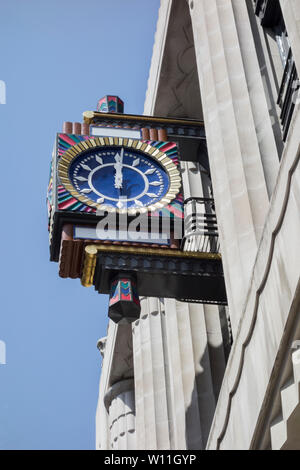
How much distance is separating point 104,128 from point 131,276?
165 inches

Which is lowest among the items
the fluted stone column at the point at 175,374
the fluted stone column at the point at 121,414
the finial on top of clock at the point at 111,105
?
the fluted stone column at the point at 175,374

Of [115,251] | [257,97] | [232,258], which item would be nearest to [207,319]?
[115,251]

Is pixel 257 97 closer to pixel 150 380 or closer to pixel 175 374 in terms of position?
pixel 175 374

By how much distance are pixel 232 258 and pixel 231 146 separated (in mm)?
2053

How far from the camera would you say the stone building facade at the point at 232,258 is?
1012 centimetres

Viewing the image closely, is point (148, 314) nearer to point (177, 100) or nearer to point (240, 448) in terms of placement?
point (177, 100)

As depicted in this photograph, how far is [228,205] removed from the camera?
567 inches

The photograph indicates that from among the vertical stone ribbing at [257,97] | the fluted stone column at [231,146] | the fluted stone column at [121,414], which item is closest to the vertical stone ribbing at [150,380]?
the fluted stone column at [121,414]

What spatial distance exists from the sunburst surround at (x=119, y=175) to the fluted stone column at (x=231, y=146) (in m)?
2.19

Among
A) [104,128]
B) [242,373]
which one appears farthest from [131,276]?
[242,373]

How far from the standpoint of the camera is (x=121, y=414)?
27.8 metres

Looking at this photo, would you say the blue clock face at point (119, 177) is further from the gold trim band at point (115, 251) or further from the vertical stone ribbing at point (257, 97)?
the vertical stone ribbing at point (257, 97)

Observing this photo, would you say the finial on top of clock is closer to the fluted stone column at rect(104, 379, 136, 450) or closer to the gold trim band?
the gold trim band

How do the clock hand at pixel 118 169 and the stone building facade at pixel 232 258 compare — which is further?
the clock hand at pixel 118 169
